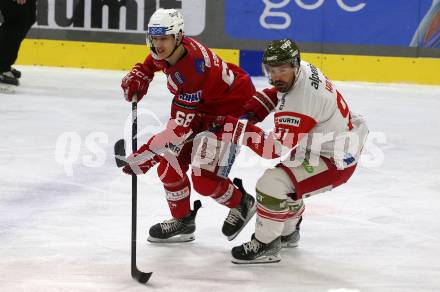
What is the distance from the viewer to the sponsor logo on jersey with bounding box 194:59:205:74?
3.22 m

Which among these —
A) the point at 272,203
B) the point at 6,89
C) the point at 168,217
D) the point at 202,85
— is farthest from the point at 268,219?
the point at 6,89

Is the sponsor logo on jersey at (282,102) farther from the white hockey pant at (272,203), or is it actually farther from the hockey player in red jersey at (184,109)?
the hockey player in red jersey at (184,109)

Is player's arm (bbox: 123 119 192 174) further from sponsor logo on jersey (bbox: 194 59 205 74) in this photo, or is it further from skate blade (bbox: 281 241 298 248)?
skate blade (bbox: 281 241 298 248)

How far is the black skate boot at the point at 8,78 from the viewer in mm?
6777

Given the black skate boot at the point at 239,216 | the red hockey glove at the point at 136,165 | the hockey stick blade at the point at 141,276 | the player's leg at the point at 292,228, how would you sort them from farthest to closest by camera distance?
the black skate boot at the point at 239,216, the player's leg at the point at 292,228, the red hockey glove at the point at 136,165, the hockey stick blade at the point at 141,276

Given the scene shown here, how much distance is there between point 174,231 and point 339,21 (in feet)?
13.9

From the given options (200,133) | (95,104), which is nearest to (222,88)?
(200,133)

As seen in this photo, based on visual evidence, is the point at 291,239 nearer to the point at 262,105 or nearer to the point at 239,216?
the point at 239,216

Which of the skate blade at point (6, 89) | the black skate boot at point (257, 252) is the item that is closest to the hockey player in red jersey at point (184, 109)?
the black skate boot at point (257, 252)

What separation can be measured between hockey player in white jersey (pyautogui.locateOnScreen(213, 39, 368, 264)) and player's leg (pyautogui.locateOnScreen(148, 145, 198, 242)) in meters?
0.31

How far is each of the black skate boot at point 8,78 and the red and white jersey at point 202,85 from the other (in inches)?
140

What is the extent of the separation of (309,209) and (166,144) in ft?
3.04

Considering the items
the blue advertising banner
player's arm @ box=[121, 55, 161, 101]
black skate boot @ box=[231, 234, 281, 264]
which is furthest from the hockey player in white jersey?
the blue advertising banner

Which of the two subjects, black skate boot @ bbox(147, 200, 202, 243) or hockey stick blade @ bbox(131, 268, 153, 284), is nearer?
hockey stick blade @ bbox(131, 268, 153, 284)
